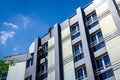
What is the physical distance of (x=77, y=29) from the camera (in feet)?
88.6

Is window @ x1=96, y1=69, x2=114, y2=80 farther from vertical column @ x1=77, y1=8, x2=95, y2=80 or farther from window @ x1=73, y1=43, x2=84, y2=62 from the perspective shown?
window @ x1=73, y1=43, x2=84, y2=62

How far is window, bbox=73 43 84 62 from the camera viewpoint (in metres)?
23.5

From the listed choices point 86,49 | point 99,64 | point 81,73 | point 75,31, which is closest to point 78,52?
point 86,49

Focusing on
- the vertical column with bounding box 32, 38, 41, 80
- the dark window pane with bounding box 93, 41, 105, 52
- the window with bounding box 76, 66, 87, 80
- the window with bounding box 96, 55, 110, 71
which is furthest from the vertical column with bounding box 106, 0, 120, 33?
the vertical column with bounding box 32, 38, 41, 80

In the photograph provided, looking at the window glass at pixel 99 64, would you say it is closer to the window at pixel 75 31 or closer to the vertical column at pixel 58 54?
the vertical column at pixel 58 54

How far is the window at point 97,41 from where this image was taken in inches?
874

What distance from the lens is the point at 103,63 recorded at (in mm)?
20609

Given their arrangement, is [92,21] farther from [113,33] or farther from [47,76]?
[47,76]

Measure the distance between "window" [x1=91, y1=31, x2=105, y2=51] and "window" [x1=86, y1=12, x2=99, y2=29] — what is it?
164cm

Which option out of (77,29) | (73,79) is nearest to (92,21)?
(77,29)

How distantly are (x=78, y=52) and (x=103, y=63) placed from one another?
4.29m

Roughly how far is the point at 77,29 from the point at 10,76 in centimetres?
1281

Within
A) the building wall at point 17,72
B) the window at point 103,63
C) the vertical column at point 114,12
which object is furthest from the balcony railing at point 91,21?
the building wall at point 17,72

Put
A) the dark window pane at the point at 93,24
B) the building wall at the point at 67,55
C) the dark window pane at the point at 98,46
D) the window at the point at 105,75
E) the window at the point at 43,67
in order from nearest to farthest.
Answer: the window at the point at 105,75 → the dark window pane at the point at 98,46 → the building wall at the point at 67,55 → the dark window pane at the point at 93,24 → the window at the point at 43,67
